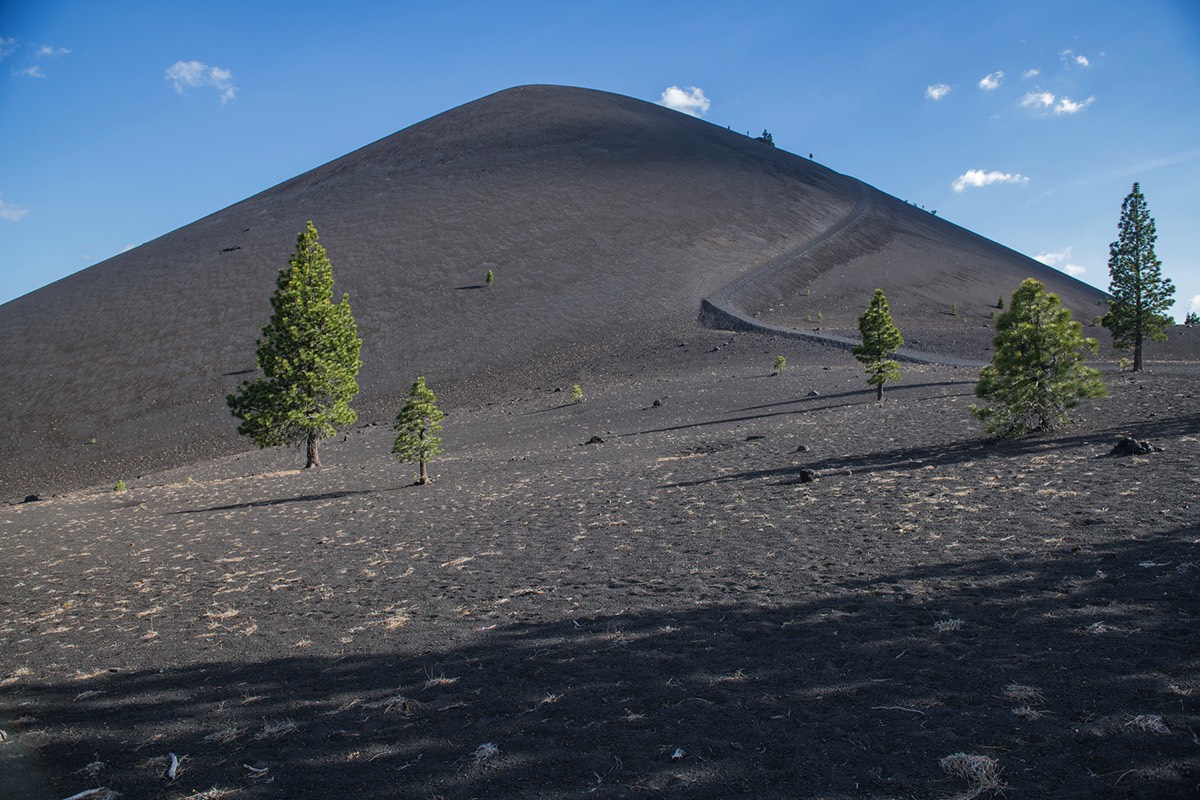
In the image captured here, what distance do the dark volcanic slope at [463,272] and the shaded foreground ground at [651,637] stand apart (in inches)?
1230

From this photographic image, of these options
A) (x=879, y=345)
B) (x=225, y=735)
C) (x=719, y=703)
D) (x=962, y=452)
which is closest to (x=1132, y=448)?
(x=962, y=452)

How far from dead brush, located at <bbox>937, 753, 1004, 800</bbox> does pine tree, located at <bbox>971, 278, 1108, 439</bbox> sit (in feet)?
46.6

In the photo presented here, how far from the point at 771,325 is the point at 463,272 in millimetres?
28615

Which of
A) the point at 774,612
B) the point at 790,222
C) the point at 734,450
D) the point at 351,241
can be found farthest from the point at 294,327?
the point at 790,222

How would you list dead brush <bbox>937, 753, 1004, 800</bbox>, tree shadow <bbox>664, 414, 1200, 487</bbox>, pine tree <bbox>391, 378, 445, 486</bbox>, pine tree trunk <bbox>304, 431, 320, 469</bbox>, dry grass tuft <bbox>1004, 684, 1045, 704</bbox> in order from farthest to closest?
pine tree trunk <bbox>304, 431, 320, 469</bbox>
pine tree <bbox>391, 378, 445, 486</bbox>
tree shadow <bbox>664, 414, 1200, 487</bbox>
dry grass tuft <bbox>1004, 684, 1045, 704</bbox>
dead brush <bbox>937, 753, 1004, 800</bbox>

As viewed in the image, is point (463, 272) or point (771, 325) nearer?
point (771, 325)

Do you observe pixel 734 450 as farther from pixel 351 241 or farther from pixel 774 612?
pixel 351 241

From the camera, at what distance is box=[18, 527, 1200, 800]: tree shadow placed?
456 cm

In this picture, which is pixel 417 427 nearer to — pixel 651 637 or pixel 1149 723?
pixel 651 637

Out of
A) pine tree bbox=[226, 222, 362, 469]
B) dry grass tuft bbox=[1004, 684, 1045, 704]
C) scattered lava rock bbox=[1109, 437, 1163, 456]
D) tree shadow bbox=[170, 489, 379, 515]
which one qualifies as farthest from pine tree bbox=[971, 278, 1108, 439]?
pine tree bbox=[226, 222, 362, 469]

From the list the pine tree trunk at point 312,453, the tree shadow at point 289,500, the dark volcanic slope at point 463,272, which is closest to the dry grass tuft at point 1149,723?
the tree shadow at point 289,500

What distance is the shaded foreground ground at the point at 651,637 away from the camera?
4.75 metres

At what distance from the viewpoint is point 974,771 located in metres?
4.34

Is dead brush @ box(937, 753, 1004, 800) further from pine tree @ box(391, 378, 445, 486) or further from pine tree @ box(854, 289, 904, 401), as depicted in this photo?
pine tree @ box(854, 289, 904, 401)
